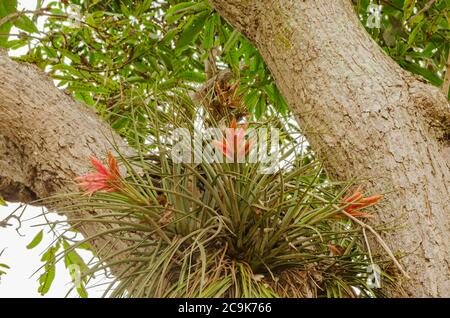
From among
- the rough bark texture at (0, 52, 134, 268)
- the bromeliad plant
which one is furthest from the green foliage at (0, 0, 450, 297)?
the rough bark texture at (0, 52, 134, 268)

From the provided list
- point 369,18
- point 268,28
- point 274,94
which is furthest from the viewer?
point 274,94

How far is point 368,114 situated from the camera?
1337 millimetres

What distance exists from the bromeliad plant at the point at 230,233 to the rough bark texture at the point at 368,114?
10 cm

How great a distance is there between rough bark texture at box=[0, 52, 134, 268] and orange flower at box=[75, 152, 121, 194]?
0.28 metres

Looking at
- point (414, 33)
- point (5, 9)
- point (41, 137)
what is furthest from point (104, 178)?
point (414, 33)

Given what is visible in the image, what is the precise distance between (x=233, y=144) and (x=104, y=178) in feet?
0.82

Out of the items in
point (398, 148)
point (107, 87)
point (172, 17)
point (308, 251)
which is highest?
point (172, 17)

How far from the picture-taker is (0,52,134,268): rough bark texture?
151cm

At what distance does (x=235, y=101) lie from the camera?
1400 millimetres
